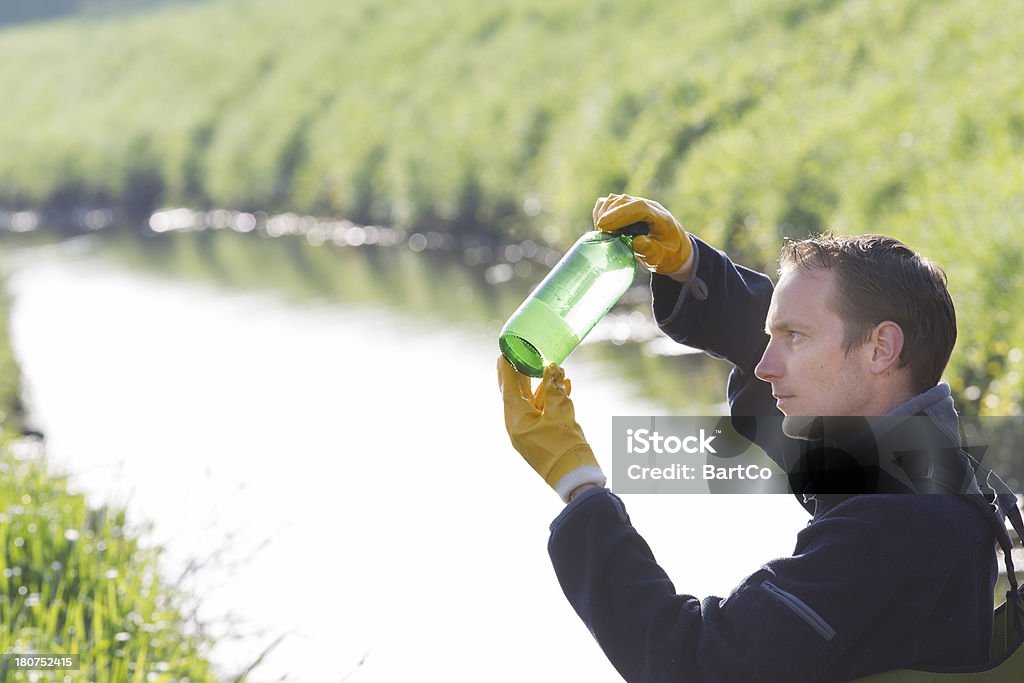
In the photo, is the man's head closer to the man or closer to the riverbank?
the man

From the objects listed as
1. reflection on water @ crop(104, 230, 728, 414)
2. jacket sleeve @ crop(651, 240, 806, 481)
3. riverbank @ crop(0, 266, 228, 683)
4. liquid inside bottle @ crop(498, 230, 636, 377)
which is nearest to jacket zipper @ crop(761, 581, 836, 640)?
liquid inside bottle @ crop(498, 230, 636, 377)

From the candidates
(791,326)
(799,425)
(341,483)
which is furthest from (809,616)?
(341,483)

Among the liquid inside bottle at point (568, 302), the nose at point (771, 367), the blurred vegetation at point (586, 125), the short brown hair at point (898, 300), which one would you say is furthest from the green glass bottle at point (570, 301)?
the blurred vegetation at point (586, 125)

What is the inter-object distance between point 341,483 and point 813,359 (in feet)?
26.7

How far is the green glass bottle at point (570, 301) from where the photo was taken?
2.93m

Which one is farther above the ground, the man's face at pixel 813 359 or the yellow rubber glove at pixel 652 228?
the yellow rubber glove at pixel 652 228

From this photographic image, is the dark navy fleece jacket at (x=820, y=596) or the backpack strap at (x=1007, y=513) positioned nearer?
the dark navy fleece jacket at (x=820, y=596)

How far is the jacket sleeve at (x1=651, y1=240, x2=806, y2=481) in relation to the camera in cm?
319

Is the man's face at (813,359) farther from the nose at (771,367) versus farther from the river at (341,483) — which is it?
the river at (341,483)

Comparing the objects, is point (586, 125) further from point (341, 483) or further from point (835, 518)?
point (835, 518)

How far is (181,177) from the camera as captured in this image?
3197cm

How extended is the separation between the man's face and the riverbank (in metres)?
2.52

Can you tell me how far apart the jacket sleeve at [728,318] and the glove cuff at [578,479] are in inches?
28.3

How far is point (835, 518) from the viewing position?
2379 mm
